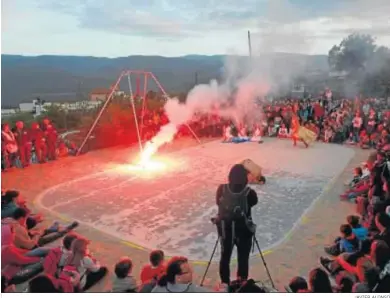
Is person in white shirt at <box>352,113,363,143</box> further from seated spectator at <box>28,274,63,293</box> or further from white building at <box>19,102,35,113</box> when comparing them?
seated spectator at <box>28,274,63,293</box>

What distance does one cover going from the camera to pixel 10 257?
151 inches

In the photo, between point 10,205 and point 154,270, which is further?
point 10,205

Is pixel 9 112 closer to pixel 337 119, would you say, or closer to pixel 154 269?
pixel 154 269

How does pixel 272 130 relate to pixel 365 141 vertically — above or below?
above

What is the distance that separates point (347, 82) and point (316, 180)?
9.36 metres

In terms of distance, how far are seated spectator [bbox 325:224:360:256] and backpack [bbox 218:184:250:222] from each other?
1263 mm

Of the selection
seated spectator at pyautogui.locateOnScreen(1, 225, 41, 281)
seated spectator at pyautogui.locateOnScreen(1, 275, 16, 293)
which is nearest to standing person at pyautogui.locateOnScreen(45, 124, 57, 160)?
seated spectator at pyautogui.locateOnScreen(1, 225, 41, 281)

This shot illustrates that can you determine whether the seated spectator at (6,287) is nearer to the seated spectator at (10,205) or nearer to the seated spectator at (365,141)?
the seated spectator at (10,205)

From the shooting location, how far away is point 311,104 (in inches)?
543

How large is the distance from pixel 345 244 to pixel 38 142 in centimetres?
724

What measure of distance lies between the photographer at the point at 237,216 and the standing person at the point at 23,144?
21.3 feet

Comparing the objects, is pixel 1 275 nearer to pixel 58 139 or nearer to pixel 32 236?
pixel 32 236

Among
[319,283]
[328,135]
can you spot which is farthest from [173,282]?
[328,135]

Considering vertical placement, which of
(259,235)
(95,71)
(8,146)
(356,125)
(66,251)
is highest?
(95,71)
